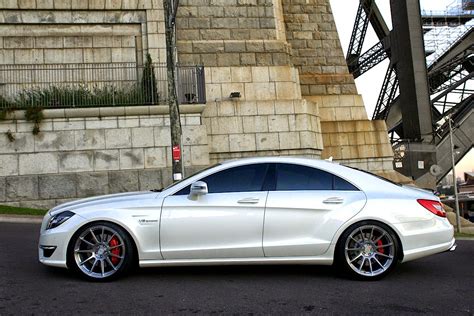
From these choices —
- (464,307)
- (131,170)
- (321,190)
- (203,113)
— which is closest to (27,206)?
(131,170)

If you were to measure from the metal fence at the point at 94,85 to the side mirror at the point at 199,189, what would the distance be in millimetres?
9860

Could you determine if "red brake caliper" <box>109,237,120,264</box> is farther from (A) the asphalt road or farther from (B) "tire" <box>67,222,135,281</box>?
(A) the asphalt road

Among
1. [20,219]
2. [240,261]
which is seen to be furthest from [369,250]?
[20,219]

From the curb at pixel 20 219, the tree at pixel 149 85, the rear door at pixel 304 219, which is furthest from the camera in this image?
the tree at pixel 149 85

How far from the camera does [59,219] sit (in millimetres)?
5316

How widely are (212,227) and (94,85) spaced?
1141 centimetres

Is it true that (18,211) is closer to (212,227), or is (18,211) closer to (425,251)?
(212,227)

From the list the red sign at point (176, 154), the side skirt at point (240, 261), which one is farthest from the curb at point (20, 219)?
the side skirt at point (240, 261)

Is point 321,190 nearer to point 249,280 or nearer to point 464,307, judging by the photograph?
point 249,280

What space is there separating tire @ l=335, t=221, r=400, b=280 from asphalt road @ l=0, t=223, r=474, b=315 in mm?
126

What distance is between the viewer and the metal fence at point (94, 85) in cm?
1434

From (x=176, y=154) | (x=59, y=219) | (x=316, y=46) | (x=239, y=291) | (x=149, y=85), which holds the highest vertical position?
(x=316, y=46)

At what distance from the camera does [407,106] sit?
32.7 m

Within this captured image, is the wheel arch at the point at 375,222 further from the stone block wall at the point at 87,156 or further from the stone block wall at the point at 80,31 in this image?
the stone block wall at the point at 80,31
